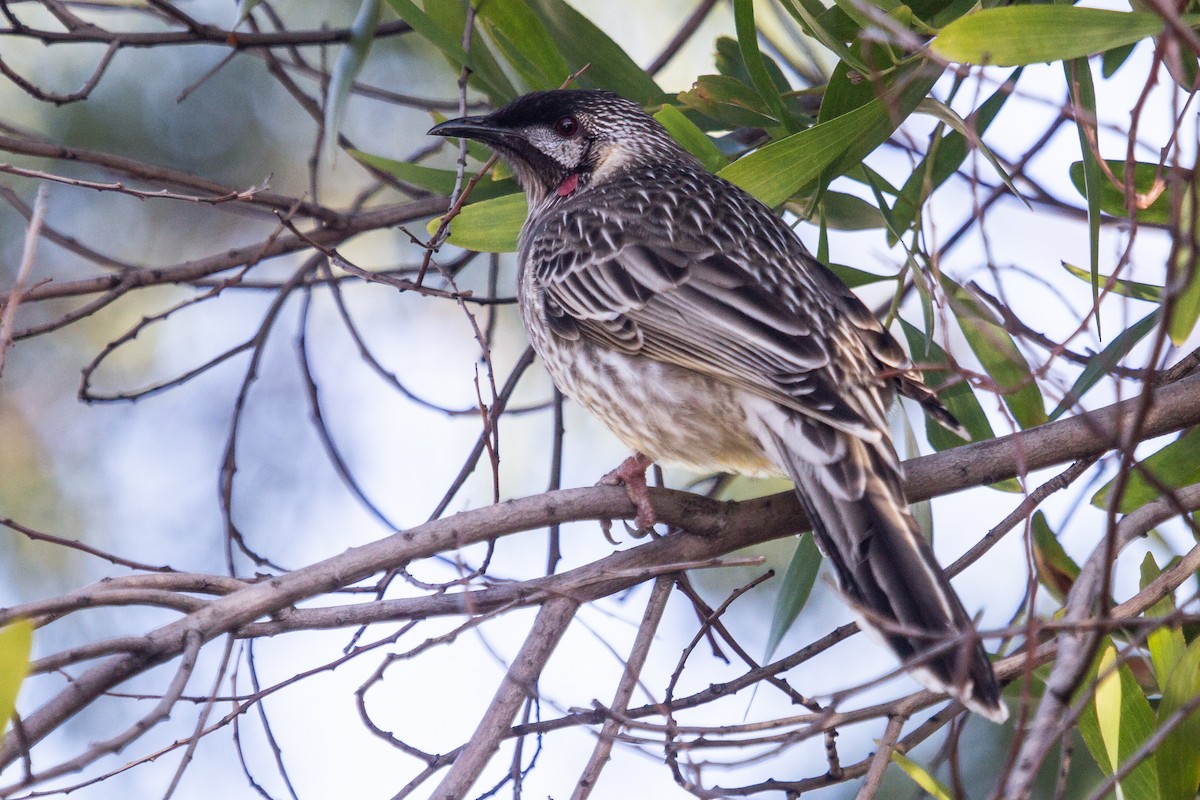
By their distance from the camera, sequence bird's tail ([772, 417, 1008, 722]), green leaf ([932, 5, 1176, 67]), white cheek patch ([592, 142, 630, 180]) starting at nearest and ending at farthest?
bird's tail ([772, 417, 1008, 722]) → green leaf ([932, 5, 1176, 67]) → white cheek patch ([592, 142, 630, 180])

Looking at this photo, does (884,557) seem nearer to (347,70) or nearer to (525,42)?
(347,70)

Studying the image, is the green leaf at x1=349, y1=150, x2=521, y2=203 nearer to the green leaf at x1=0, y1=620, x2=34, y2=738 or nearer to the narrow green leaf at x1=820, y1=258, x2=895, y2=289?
the narrow green leaf at x1=820, y1=258, x2=895, y2=289

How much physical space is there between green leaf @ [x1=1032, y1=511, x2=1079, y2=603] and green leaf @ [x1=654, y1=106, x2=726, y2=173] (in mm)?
1290

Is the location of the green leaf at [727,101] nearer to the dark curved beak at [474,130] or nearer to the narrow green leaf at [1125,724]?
the dark curved beak at [474,130]

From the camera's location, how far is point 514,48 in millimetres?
3570

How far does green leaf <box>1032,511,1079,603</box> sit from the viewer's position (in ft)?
10.9

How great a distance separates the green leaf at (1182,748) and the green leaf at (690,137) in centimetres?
170

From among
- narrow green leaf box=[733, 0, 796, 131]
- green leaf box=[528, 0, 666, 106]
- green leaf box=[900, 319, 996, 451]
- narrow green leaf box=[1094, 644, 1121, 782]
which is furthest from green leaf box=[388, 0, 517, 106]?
narrow green leaf box=[1094, 644, 1121, 782]

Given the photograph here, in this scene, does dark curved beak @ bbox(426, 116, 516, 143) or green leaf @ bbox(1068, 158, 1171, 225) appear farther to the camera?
dark curved beak @ bbox(426, 116, 516, 143)

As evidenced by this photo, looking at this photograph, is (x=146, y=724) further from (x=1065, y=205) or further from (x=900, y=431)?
(x=1065, y=205)

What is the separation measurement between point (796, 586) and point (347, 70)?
5.67 ft

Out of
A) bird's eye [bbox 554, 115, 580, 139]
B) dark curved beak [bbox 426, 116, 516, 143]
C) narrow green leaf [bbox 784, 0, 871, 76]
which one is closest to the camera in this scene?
narrow green leaf [bbox 784, 0, 871, 76]

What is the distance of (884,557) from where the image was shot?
2410 mm

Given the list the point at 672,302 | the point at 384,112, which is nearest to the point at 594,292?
the point at 672,302
